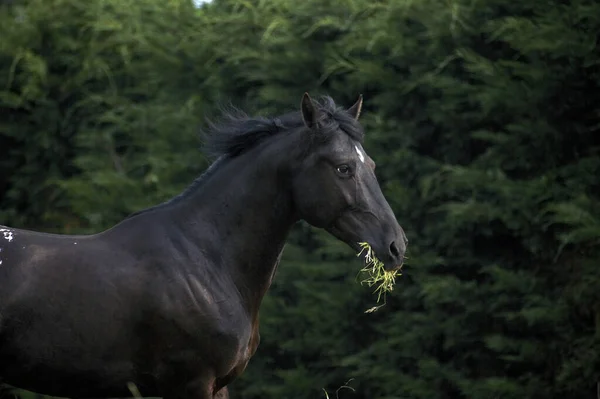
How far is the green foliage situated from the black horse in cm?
221

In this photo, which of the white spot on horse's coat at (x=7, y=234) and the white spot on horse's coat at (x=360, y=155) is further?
the white spot on horse's coat at (x=360, y=155)

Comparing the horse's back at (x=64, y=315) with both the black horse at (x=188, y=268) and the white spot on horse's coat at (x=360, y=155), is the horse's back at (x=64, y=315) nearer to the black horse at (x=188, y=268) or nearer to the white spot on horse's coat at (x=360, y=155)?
the black horse at (x=188, y=268)

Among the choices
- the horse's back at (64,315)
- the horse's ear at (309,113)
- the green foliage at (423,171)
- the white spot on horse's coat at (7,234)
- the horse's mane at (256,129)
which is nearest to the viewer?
the horse's back at (64,315)

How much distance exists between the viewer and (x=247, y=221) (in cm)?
523

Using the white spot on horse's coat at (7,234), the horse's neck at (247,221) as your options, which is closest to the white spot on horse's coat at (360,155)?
the horse's neck at (247,221)

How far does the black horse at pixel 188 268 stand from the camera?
16.1 ft

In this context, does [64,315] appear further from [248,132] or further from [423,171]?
[423,171]

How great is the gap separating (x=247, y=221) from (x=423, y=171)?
281 cm

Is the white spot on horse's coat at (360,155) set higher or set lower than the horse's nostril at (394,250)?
higher

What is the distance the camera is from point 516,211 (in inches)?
285

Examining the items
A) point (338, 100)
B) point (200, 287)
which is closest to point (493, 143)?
point (338, 100)

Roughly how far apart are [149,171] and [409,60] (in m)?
2.66

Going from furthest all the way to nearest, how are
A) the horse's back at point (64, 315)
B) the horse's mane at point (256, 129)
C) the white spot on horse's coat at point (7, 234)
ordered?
the horse's mane at point (256, 129) < the white spot on horse's coat at point (7, 234) < the horse's back at point (64, 315)

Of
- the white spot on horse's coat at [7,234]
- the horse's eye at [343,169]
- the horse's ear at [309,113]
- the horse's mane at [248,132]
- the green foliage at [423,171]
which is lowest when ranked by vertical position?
the green foliage at [423,171]
